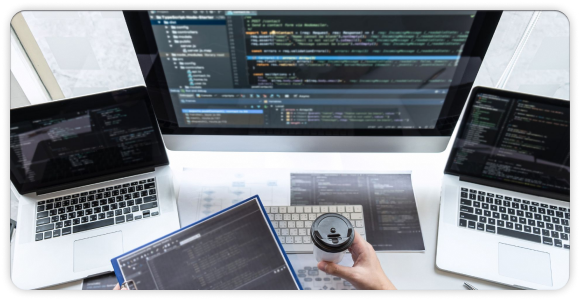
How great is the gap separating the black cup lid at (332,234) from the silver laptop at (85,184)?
35 centimetres

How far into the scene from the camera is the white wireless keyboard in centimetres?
88

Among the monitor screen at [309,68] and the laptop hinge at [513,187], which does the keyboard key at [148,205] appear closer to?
the monitor screen at [309,68]

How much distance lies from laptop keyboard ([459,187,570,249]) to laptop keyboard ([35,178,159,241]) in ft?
2.49

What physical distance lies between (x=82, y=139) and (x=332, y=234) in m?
0.59

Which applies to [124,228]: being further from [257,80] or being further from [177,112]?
[257,80]

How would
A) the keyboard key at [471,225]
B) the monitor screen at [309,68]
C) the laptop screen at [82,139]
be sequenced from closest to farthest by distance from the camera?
the monitor screen at [309,68] < the laptop screen at [82,139] < the keyboard key at [471,225]

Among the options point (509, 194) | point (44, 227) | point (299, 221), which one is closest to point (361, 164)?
point (299, 221)

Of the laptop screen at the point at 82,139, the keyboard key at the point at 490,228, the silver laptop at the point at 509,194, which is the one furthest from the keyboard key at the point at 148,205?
the keyboard key at the point at 490,228

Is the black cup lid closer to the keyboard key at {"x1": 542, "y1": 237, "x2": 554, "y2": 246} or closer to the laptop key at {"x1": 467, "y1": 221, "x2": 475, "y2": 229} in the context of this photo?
the laptop key at {"x1": 467, "y1": 221, "x2": 475, "y2": 229}

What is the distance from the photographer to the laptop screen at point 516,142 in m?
0.79

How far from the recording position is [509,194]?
0.91 m

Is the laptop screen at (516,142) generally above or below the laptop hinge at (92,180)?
above

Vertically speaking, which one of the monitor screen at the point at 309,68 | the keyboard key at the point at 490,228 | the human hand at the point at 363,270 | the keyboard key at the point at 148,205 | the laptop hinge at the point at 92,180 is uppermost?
the monitor screen at the point at 309,68

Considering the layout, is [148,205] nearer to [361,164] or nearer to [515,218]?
[361,164]
